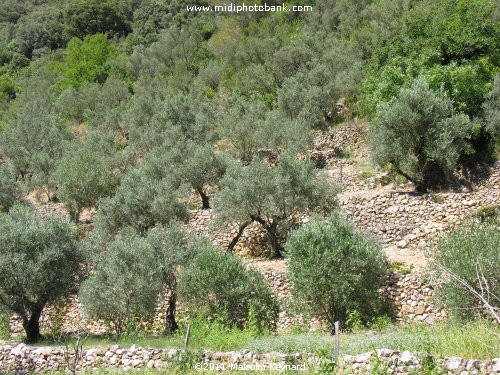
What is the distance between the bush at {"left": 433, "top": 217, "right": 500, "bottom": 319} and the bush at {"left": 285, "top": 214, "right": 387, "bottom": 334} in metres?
2.14

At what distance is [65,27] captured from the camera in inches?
3285

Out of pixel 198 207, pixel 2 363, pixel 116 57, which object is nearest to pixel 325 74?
pixel 198 207

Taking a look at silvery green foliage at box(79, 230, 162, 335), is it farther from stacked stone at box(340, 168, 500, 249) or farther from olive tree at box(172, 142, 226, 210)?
olive tree at box(172, 142, 226, 210)

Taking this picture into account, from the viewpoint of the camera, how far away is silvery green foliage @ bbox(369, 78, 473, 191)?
844 inches

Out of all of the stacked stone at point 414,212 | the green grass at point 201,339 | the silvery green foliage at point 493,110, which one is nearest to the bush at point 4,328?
the green grass at point 201,339

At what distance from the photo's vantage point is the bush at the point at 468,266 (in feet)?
39.0

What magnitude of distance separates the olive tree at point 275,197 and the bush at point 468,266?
746cm

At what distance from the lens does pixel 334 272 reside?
14.8m

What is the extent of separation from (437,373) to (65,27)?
89.1 m

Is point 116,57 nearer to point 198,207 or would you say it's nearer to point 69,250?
point 198,207

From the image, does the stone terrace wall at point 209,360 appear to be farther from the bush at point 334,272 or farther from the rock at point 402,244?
the rock at point 402,244

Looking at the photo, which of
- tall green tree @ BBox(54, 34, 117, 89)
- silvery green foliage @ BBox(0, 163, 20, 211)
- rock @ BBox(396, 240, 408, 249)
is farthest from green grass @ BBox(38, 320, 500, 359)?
tall green tree @ BBox(54, 34, 117, 89)

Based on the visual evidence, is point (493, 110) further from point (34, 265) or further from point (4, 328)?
point (4, 328)

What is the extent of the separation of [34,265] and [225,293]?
6.54 meters
